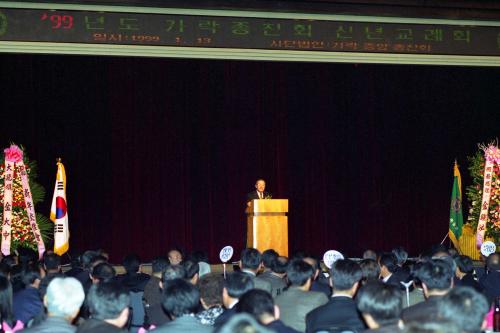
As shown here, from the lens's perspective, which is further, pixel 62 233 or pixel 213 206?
pixel 213 206

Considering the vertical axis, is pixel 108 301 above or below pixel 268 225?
above

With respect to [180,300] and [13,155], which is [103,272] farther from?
[13,155]

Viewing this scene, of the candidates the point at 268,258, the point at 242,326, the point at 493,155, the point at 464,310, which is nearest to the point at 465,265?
the point at 268,258

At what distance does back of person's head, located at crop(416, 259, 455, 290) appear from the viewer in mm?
3926

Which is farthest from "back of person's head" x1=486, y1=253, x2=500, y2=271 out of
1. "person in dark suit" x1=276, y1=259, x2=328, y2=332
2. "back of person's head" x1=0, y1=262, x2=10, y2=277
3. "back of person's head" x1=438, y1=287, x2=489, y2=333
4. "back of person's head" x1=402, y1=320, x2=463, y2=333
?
"back of person's head" x1=402, y1=320, x2=463, y2=333

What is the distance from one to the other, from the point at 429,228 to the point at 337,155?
2.22m

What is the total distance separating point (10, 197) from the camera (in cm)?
1037

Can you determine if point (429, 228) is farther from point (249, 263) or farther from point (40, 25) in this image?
point (249, 263)

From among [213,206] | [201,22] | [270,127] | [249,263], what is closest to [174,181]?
[213,206]

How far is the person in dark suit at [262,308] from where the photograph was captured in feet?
11.0

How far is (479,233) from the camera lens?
11.7 meters

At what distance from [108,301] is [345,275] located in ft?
→ 4.51

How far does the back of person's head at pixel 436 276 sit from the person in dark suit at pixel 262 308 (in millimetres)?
939

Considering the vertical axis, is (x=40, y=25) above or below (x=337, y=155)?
above
